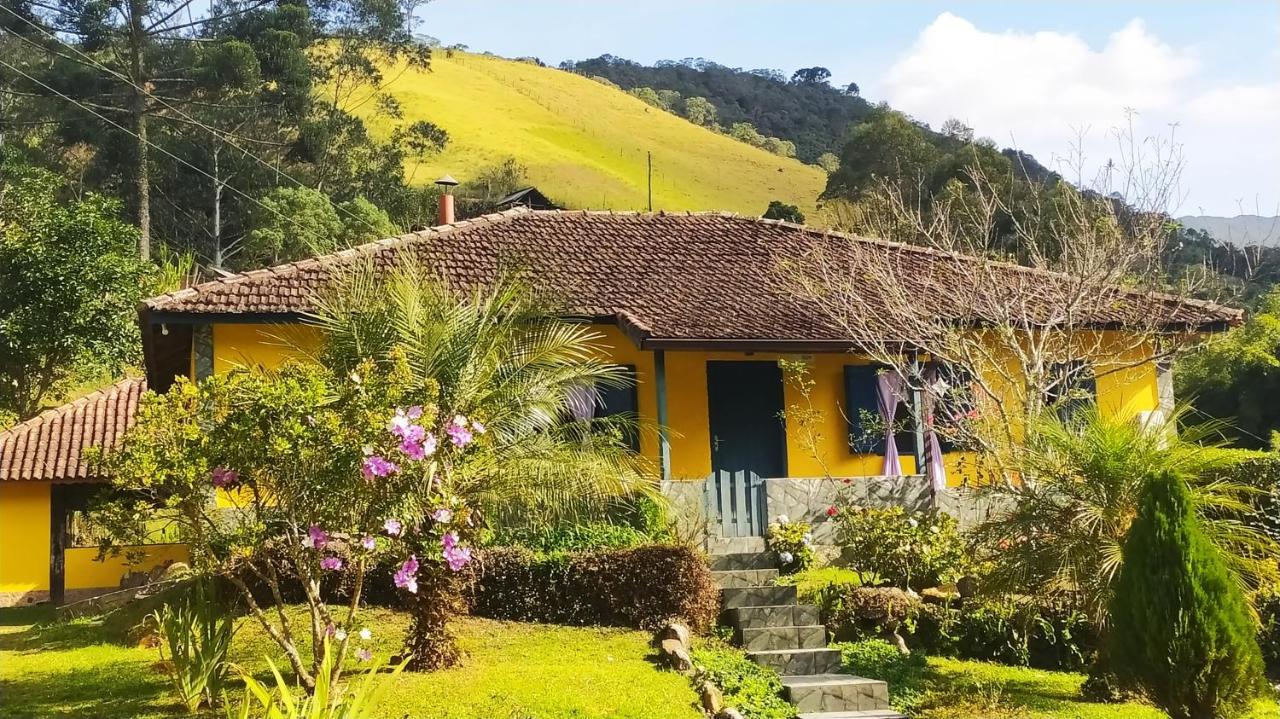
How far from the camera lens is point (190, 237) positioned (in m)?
40.8

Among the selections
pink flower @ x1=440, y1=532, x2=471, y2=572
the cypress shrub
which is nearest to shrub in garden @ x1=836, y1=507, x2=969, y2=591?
the cypress shrub

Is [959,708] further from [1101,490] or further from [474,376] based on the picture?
[474,376]

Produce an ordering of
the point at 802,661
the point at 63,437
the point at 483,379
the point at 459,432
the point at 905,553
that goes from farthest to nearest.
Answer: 1. the point at 63,437
2. the point at 905,553
3. the point at 802,661
4. the point at 483,379
5. the point at 459,432

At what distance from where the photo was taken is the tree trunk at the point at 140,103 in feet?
105

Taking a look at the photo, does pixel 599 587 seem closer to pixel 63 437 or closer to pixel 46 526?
pixel 46 526

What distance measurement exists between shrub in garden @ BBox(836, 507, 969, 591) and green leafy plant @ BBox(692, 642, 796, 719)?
7.26ft

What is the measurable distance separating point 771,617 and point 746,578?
3.20 ft

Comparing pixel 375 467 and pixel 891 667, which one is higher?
pixel 375 467

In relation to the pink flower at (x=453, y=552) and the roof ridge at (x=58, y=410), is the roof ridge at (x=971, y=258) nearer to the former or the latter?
the pink flower at (x=453, y=552)

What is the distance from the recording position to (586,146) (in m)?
75.5

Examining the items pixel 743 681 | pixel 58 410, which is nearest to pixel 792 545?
pixel 743 681

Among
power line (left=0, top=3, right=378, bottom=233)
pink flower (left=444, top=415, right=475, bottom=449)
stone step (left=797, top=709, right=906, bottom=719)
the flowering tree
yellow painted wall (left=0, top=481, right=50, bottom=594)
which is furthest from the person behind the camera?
power line (left=0, top=3, right=378, bottom=233)

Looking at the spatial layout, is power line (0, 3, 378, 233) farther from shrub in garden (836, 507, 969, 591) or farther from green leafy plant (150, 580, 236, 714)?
shrub in garden (836, 507, 969, 591)

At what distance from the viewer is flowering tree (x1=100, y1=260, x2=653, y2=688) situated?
7379mm
